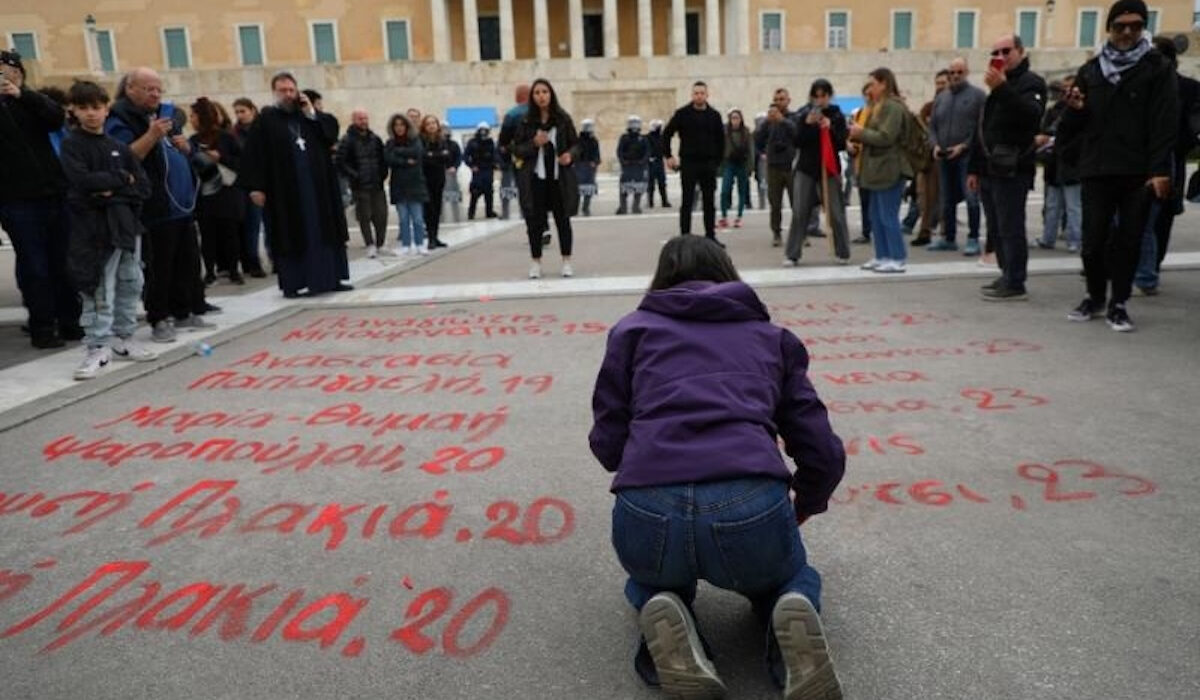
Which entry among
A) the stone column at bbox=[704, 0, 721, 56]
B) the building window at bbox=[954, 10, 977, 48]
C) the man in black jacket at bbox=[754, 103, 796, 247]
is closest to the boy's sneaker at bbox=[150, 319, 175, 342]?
the man in black jacket at bbox=[754, 103, 796, 247]

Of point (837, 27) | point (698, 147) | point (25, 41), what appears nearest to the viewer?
point (698, 147)

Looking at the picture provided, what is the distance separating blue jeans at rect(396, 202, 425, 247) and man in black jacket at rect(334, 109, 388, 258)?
0.26 m

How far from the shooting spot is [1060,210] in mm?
10367

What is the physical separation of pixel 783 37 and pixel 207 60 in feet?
115

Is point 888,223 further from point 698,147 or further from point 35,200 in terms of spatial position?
point 35,200

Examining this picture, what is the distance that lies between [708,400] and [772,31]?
194 feet

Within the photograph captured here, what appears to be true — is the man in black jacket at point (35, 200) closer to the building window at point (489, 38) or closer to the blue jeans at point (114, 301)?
the blue jeans at point (114, 301)

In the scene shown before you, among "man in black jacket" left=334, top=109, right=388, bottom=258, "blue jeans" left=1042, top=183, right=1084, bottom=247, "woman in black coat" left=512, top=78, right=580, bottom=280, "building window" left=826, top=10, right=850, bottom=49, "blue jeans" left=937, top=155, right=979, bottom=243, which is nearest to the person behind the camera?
"woman in black coat" left=512, top=78, right=580, bottom=280

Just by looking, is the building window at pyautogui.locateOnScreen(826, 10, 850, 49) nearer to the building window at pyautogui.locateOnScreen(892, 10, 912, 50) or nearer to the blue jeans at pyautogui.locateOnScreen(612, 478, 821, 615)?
the building window at pyautogui.locateOnScreen(892, 10, 912, 50)

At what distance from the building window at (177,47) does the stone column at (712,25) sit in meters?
31.6

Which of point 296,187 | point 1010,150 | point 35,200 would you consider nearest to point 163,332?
point 35,200

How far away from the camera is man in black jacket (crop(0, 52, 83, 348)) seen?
6613 mm

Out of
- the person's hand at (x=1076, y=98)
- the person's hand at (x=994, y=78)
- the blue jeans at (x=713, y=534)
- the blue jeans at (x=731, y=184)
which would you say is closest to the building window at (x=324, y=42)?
the blue jeans at (x=731, y=184)

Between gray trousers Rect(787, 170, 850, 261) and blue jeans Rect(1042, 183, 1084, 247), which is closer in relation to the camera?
gray trousers Rect(787, 170, 850, 261)
